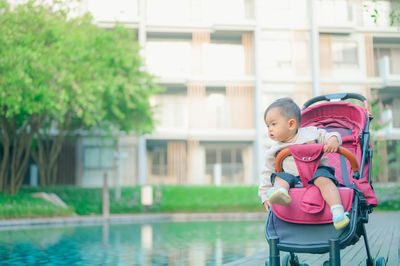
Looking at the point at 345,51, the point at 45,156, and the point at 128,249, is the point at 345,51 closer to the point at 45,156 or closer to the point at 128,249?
the point at 45,156

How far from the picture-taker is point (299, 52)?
30.2 m

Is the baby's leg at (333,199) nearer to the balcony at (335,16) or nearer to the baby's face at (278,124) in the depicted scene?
the baby's face at (278,124)

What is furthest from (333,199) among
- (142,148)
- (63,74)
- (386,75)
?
(386,75)

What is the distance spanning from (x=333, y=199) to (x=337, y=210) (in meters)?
0.09

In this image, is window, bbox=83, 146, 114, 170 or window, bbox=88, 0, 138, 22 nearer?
window, bbox=88, 0, 138, 22

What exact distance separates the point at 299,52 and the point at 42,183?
15471mm

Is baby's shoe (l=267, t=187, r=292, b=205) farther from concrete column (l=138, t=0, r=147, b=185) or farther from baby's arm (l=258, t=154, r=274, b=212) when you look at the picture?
concrete column (l=138, t=0, r=147, b=185)

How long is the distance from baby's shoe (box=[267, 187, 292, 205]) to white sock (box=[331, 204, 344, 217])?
13.6 inches

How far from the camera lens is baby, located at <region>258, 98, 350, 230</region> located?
4.20m

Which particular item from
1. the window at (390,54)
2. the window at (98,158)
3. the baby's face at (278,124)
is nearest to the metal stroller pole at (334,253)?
the baby's face at (278,124)

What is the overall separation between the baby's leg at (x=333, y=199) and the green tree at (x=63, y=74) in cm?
1394

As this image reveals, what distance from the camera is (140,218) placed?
19953mm

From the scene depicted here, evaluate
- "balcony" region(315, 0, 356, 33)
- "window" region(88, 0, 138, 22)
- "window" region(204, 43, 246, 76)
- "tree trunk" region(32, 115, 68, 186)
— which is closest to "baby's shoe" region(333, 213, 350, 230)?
"tree trunk" region(32, 115, 68, 186)

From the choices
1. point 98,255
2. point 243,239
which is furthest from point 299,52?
point 98,255
